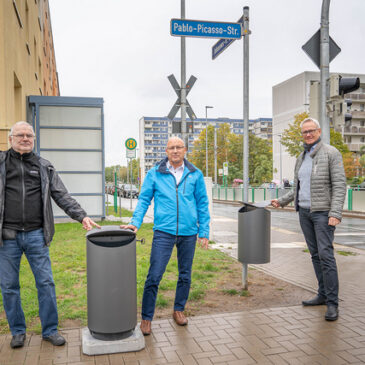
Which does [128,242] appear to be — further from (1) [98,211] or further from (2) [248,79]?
(1) [98,211]

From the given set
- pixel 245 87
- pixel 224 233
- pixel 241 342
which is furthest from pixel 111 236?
pixel 224 233

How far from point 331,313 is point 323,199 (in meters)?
1.17

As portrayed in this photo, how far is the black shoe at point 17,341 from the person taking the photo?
3723 mm

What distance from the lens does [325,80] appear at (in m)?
7.89

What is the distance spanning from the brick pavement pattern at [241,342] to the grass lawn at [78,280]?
54cm

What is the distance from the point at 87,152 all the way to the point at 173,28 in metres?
8.28

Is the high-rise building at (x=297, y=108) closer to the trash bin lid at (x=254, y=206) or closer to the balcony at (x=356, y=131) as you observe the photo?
the balcony at (x=356, y=131)

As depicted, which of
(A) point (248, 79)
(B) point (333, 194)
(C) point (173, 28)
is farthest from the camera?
(C) point (173, 28)

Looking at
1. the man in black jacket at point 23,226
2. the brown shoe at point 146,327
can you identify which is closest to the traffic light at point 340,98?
the brown shoe at point 146,327

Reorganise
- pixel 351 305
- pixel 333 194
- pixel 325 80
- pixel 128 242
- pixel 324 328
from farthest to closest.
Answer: pixel 325 80 → pixel 351 305 → pixel 333 194 → pixel 324 328 → pixel 128 242

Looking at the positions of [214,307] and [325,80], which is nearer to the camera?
[214,307]

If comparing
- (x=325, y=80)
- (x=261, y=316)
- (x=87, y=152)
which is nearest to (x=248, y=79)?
(x=325, y=80)

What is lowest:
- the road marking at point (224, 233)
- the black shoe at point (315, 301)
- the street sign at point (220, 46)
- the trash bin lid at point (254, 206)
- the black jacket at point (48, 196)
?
the road marking at point (224, 233)

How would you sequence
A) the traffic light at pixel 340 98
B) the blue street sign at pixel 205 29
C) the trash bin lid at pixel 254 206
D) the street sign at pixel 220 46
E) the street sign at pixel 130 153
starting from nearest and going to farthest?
1. the trash bin lid at pixel 254 206
2. the blue street sign at pixel 205 29
3. the street sign at pixel 220 46
4. the traffic light at pixel 340 98
5. the street sign at pixel 130 153
